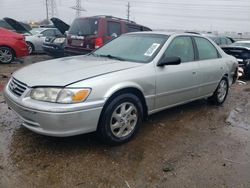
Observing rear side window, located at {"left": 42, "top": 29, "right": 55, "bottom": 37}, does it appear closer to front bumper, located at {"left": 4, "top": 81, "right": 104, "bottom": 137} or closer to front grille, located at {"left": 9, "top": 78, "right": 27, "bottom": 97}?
front grille, located at {"left": 9, "top": 78, "right": 27, "bottom": 97}

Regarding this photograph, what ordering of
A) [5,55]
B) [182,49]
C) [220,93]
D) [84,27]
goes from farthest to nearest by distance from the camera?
[5,55], [84,27], [220,93], [182,49]

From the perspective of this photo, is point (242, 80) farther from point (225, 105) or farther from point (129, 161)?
point (129, 161)

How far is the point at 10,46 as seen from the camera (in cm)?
982

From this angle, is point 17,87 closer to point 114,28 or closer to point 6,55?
point 114,28

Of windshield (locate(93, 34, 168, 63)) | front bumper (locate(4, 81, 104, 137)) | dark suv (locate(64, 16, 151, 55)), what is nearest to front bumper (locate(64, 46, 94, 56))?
dark suv (locate(64, 16, 151, 55))

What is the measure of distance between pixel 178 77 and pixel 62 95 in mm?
2011

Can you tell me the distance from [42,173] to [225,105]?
440 cm

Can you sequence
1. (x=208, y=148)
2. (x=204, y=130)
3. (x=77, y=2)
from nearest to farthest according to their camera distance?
(x=208, y=148) < (x=204, y=130) < (x=77, y=2)

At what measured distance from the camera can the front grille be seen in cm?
338

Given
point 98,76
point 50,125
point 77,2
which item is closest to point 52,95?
point 50,125

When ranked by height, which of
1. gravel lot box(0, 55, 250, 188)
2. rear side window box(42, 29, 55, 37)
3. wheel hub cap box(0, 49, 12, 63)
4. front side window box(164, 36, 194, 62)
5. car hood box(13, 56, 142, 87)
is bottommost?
gravel lot box(0, 55, 250, 188)

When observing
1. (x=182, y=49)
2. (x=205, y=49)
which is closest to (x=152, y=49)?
(x=182, y=49)

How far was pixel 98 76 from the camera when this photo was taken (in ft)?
11.1

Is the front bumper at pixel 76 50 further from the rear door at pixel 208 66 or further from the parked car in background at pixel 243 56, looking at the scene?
the parked car in background at pixel 243 56
